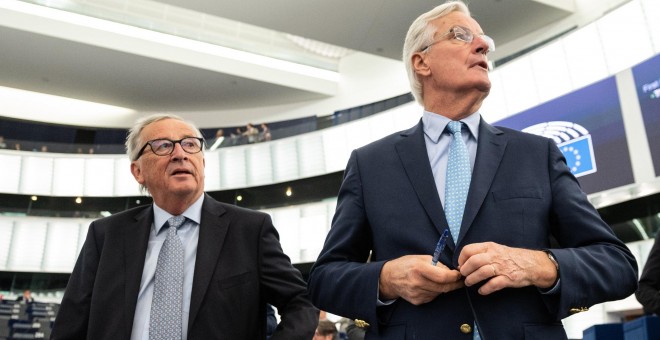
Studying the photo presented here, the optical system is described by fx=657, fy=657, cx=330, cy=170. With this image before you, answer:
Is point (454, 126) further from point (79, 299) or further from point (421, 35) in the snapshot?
point (79, 299)

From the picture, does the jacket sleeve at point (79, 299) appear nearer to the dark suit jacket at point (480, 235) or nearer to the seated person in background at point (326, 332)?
the dark suit jacket at point (480, 235)

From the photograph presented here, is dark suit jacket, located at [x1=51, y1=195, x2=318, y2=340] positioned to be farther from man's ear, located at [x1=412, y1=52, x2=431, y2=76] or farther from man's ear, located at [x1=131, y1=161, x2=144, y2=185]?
man's ear, located at [x1=412, y1=52, x2=431, y2=76]

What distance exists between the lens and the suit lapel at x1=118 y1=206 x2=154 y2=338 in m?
2.76

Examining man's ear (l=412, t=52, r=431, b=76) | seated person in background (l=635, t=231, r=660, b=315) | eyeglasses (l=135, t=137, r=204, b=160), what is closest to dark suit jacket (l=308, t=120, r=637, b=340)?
man's ear (l=412, t=52, r=431, b=76)

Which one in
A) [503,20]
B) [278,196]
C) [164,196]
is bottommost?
[164,196]

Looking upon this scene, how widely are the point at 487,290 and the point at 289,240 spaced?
20.7 meters

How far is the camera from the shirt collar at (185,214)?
3.09 m

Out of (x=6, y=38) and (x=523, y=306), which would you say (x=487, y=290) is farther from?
(x=6, y=38)

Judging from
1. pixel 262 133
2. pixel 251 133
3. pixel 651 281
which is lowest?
pixel 651 281

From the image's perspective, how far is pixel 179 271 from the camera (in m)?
2.82

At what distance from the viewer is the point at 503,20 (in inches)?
709

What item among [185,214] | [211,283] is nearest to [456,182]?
[211,283]

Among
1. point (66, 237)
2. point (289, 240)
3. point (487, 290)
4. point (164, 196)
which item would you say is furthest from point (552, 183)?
point (66, 237)

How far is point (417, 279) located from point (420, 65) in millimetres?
976
